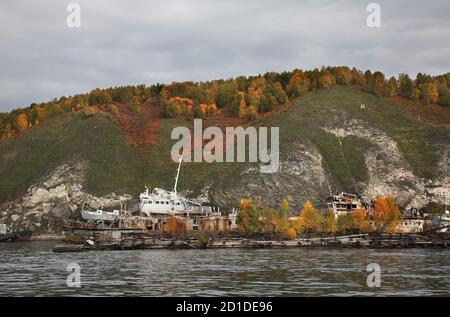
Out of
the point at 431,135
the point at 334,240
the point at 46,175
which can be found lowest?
the point at 334,240

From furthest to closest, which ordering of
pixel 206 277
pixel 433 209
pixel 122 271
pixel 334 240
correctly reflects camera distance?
pixel 433 209 < pixel 334 240 < pixel 122 271 < pixel 206 277

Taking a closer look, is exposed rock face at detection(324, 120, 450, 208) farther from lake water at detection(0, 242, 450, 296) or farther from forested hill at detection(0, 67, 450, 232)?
lake water at detection(0, 242, 450, 296)

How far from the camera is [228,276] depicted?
54125 mm

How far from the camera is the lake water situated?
4447 centimetres

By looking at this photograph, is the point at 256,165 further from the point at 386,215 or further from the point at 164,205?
the point at 386,215

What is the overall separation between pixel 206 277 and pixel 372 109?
144 metres

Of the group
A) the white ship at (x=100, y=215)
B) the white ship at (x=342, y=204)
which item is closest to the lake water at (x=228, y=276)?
the white ship at (x=342, y=204)

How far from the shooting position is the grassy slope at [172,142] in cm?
15362

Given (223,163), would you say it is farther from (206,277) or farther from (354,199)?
(206,277)

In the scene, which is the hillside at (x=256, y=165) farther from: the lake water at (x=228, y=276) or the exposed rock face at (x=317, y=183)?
the lake water at (x=228, y=276)

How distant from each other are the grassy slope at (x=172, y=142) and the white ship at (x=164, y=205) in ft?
26.9

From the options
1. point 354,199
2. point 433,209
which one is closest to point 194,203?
point 354,199

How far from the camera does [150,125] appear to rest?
19875 cm

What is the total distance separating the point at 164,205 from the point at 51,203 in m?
30.2
